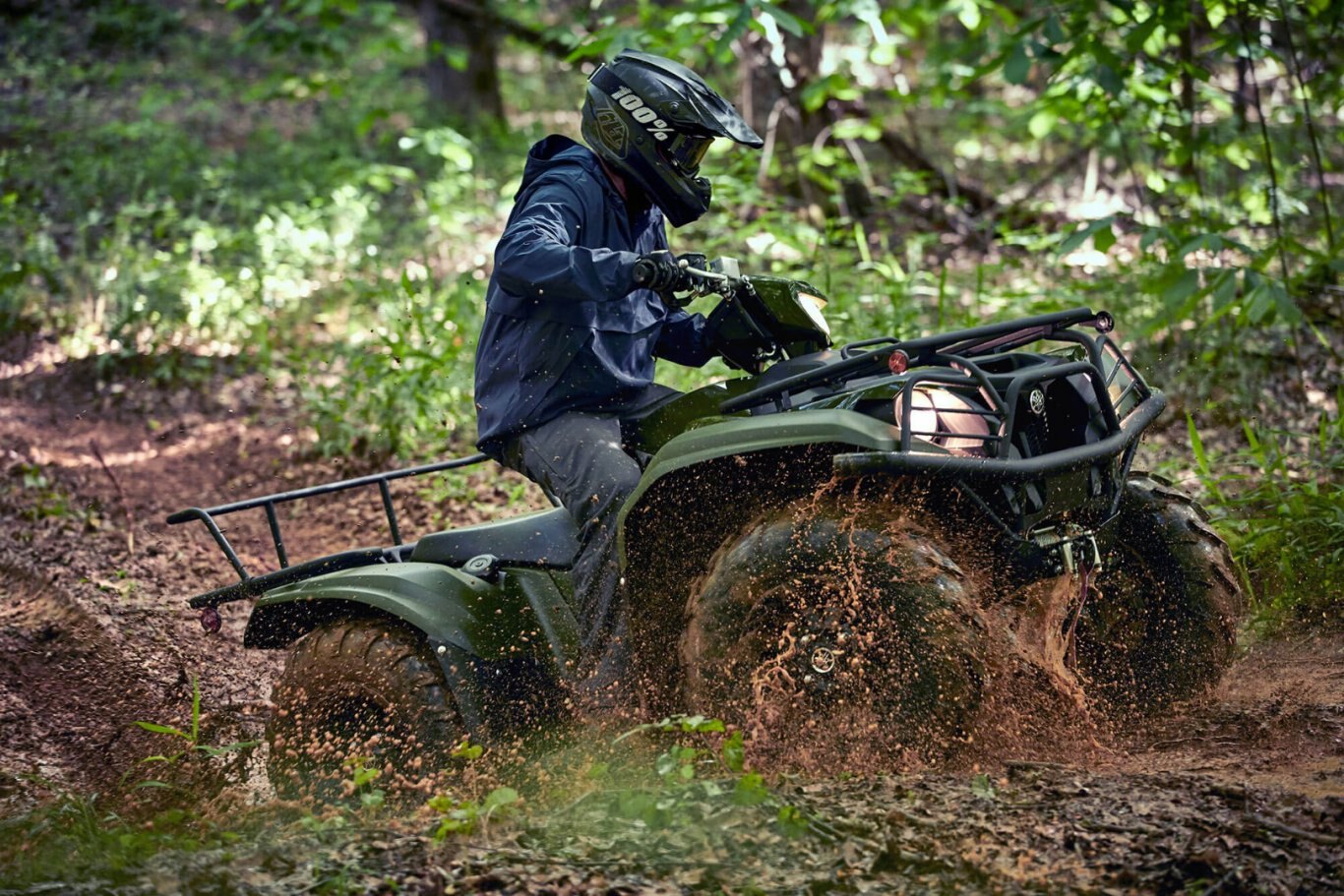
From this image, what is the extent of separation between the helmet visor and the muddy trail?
1696 millimetres

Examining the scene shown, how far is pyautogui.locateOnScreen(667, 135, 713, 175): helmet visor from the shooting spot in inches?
157

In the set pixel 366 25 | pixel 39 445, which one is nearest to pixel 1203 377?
pixel 39 445

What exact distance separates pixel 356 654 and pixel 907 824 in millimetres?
Answer: 1822

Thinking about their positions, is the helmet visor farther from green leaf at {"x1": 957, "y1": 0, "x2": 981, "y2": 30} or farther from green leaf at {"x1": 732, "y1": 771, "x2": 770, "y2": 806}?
green leaf at {"x1": 957, "y1": 0, "x2": 981, "y2": 30}

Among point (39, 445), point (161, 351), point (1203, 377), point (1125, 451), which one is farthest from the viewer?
point (161, 351)

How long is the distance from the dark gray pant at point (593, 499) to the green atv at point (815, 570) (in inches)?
4.1

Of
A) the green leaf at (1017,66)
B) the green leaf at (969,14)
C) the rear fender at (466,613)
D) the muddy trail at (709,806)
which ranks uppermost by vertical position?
the green leaf at (969,14)

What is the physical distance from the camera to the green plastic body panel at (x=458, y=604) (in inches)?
155

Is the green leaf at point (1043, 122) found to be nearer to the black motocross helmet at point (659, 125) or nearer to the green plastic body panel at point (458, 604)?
the black motocross helmet at point (659, 125)

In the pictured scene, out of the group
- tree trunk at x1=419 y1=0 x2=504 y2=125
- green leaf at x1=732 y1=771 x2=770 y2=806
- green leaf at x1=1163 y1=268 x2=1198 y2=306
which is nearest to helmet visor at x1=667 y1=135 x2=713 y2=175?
green leaf at x1=732 y1=771 x2=770 y2=806

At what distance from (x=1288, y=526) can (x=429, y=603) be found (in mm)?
3283

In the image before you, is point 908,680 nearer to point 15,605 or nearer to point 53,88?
point 15,605

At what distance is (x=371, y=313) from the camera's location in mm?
9594

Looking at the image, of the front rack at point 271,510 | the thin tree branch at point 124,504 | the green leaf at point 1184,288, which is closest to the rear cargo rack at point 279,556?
the front rack at point 271,510
